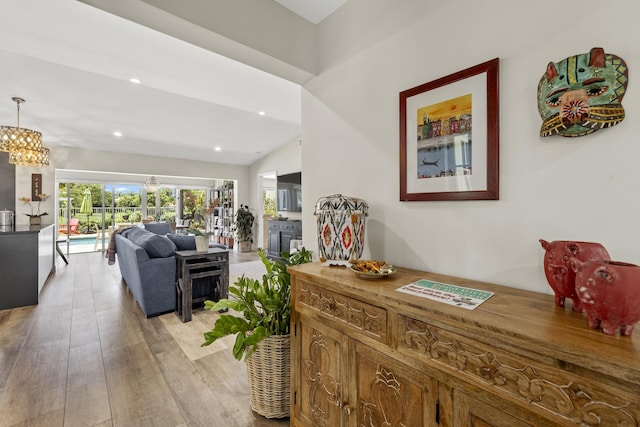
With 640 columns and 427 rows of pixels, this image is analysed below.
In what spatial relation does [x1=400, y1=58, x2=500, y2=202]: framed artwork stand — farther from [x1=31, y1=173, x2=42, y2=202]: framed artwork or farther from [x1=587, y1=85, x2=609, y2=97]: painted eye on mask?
[x1=31, y1=173, x2=42, y2=202]: framed artwork

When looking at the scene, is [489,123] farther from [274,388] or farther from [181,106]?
[181,106]

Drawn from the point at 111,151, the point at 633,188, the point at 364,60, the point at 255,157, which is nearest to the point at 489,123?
the point at 633,188

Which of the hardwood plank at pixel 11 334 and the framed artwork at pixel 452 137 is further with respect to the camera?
the hardwood plank at pixel 11 334

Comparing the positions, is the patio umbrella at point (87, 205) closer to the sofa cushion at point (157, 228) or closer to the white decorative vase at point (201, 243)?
the sofa cushion at point (157, 228)

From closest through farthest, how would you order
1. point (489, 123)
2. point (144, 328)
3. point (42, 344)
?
point (489, 123) → point (42, 344) → point (144, 328)

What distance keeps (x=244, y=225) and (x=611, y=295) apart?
805 centimetres

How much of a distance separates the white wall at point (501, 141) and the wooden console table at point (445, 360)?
0.19 meters

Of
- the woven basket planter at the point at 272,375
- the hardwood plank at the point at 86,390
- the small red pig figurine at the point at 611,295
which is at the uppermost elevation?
the small red pig figurine at the point at 611,295

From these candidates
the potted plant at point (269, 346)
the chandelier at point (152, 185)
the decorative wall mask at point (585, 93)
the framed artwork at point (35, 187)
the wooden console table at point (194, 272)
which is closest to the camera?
the decorative wall mask at point (585, 93)

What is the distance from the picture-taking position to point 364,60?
1726 millimetres

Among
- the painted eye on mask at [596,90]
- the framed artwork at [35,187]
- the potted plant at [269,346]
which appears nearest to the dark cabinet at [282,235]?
the potted plant at [269,346]

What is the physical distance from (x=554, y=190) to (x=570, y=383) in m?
0.71

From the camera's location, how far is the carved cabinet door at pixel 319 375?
121 cm

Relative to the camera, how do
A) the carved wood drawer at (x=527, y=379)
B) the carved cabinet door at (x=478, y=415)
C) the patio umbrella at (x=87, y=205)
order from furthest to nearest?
the patio umbrella at (x=87, y=205) < the carved cabinet door at (x=478, y=415) < the carved wood drawer at (x=527, y=379)
